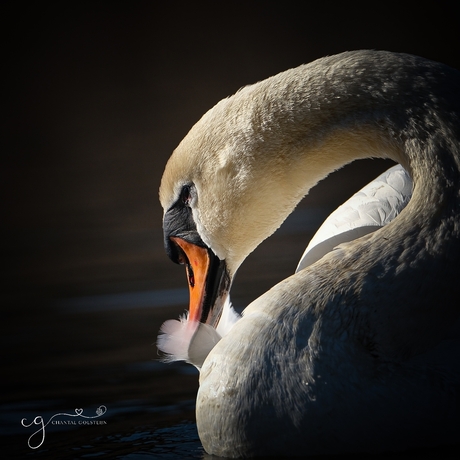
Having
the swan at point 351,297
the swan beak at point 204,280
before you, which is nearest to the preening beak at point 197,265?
the swan beak at point 204,280

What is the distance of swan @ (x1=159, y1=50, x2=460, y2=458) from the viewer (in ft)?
7.76

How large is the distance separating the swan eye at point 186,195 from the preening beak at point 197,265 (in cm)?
2

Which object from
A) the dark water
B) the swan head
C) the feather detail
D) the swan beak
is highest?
the swan head

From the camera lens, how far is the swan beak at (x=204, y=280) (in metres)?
2.96

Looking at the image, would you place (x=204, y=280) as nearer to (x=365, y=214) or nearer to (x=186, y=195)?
(x=186, y=195)

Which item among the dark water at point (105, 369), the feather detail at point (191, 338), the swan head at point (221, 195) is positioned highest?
the swan head at point (221, 195)

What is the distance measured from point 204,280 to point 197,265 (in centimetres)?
5

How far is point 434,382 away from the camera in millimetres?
2377

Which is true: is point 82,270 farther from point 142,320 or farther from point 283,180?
point 283,180

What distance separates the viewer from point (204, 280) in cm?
298

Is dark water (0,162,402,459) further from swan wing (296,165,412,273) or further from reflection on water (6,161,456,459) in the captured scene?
swan wing (296,165,412,273)

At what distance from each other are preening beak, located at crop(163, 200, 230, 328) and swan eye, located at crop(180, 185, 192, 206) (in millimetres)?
20

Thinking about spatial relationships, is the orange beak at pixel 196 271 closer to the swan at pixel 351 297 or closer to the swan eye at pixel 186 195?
the swan eye at pixel 186 195

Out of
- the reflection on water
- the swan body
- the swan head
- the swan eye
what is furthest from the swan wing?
the reflection on water
